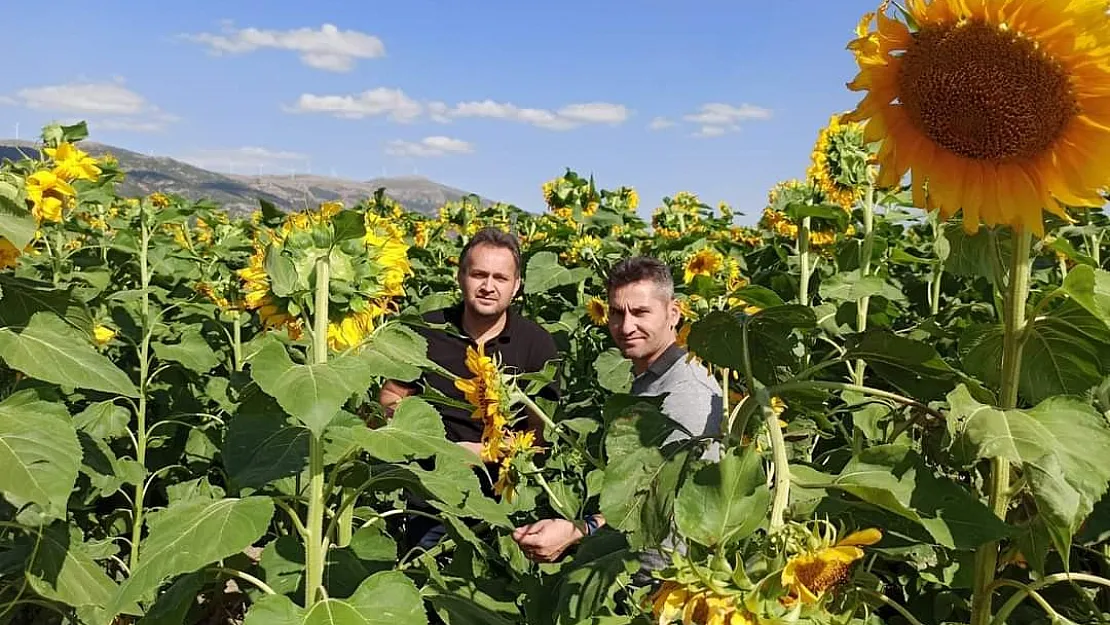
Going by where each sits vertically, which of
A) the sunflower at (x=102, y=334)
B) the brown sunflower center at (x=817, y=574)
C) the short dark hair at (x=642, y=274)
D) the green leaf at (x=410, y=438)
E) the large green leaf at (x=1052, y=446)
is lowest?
the sunflower at (x=102, y=334)

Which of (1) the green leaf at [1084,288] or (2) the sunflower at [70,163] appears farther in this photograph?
(2) the sunflower at [70,163]

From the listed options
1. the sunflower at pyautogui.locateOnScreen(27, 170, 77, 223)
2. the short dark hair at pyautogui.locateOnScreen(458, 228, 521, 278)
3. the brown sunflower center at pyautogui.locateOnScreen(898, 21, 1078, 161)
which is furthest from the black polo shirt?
the brown sunflower center at pyautogui.locateOnScreen(898, 21, 1078, 161)

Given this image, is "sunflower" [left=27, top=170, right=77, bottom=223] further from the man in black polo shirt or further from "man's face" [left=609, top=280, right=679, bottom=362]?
"man's face" [left=609, top=280, right=679, bottom=362]

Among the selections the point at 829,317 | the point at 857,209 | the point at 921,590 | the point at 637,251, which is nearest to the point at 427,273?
the point at 637,251

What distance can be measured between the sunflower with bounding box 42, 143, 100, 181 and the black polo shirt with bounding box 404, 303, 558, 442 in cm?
132

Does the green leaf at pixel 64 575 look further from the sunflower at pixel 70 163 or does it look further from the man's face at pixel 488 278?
the man's face at pixel 488 278

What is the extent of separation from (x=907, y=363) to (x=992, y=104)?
347 millimetres

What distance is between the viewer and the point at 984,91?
116 centimetres

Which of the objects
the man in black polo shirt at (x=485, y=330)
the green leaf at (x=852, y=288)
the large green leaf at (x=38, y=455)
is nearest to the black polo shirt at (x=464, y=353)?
the man in black polo shirt at (x=485, y=330)

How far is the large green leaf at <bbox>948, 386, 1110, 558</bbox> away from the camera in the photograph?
1.01 meters

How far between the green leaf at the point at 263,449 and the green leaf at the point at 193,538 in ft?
0.15

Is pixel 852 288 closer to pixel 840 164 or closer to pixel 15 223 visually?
pixel 840 164

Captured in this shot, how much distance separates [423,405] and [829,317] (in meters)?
1.91

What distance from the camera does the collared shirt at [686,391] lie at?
8.11ft
